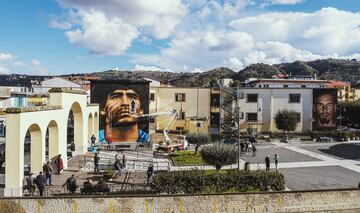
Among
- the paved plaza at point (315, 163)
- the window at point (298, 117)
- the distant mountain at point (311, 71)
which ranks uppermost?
the distant mountain at point (311, 71)

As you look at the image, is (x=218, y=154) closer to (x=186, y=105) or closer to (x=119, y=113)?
(x=119, y=113)

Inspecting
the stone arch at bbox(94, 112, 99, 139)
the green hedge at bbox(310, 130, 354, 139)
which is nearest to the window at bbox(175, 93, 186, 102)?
the stone arch at bbox(94, 112, 99, 139)

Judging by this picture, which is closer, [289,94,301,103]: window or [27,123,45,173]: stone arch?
[27,123,45,173]: stone arch

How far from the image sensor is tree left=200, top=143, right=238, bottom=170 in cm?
2308

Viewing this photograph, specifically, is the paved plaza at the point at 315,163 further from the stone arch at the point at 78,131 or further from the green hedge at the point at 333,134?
the stone arch at the point at 78,131

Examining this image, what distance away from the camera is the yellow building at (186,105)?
5144cm

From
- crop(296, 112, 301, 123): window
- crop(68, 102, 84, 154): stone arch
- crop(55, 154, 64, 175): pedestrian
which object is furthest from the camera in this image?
crop(296, 112, 301, 123): window

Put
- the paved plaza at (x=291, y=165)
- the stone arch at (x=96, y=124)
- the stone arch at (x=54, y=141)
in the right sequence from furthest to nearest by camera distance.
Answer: the stone arch at (x=96, y=124) < the stone arch at (x=54, y=141) < the paved plaza at (x=291, y=165)

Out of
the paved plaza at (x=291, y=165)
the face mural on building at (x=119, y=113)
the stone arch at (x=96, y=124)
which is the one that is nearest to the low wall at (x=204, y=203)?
the paved plaza at (x=291, y=165)

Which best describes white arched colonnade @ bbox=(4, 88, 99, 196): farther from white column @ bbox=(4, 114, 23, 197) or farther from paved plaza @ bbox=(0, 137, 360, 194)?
paved plaza @ bbox=(0, 137, 360, 194)

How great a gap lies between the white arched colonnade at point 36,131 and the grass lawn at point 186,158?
894 cm

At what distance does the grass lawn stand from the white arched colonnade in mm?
8943

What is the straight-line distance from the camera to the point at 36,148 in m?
22.2

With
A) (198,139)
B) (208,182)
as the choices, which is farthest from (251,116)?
(208,182)
